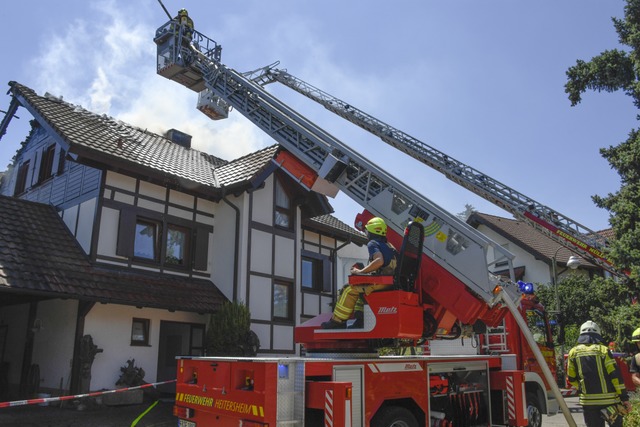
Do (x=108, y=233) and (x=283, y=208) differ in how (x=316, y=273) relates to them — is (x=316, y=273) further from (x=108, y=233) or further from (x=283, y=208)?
(x=108, y=233)

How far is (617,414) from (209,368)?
4.91 metres

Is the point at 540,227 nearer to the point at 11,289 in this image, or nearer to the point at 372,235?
the point at 372,235

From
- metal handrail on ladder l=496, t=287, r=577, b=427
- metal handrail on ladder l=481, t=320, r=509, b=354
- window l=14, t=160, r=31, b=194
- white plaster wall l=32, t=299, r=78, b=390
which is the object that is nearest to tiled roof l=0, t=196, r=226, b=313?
white plaster wall l=32, t=299, r=78, b=390

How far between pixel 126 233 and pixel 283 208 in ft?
16.4

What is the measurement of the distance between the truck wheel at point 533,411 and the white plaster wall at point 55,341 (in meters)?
9.33

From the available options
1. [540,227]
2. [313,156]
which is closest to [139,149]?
[313,156]

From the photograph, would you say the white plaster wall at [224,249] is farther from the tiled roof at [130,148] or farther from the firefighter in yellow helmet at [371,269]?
the firefighter in yellow helmet at [371,269]

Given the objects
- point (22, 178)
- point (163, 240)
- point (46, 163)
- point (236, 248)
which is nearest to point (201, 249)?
point (236, 248)

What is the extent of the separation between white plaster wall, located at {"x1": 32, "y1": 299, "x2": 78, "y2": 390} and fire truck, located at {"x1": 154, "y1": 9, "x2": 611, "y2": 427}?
600cm

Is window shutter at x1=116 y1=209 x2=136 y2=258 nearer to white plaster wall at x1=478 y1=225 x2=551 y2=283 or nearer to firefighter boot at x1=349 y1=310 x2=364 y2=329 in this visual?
firefighter boot at x1=349 y1=310 x2=364 y2=329

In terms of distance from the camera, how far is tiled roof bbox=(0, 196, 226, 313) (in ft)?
35.1

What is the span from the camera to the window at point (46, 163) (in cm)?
1541

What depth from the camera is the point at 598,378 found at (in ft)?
20.8

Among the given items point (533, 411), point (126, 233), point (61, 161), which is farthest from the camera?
point (61, 161)
